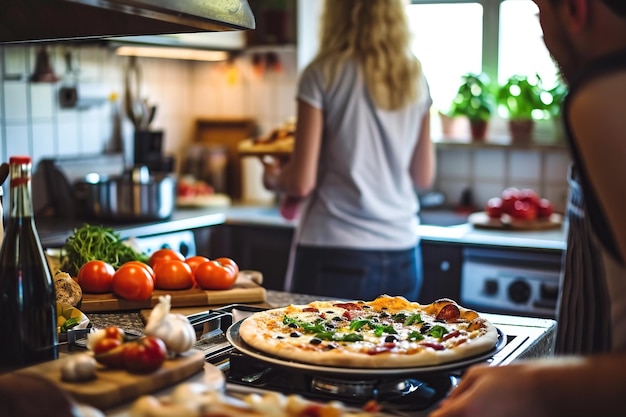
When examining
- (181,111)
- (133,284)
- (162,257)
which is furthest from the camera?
(181,111)

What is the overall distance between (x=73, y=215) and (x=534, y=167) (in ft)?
6.47

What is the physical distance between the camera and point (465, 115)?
4.09 m

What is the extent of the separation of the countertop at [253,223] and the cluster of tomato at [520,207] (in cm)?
8

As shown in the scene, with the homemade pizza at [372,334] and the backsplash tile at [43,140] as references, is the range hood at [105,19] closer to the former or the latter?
the homemade pizza at [372,334]

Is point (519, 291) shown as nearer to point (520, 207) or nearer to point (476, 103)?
point (520, 207)

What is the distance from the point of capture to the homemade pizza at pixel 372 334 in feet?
4.71

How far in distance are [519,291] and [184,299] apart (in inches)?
64.0

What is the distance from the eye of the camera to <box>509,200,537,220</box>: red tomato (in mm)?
3500

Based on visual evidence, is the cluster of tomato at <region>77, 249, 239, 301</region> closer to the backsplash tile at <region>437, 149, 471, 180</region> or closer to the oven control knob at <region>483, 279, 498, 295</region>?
the oven control knob at <region>483, 279, 498, 295</region>

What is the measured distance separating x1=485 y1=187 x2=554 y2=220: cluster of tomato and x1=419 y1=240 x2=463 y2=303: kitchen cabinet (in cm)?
33

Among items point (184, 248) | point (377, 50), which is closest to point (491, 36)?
point (377, 50)

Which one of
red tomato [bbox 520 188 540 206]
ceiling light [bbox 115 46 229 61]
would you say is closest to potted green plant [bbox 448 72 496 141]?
red tomato [bbox 520 188 540 206]

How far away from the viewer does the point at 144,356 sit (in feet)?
4.32

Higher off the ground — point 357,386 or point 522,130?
point 522,130
